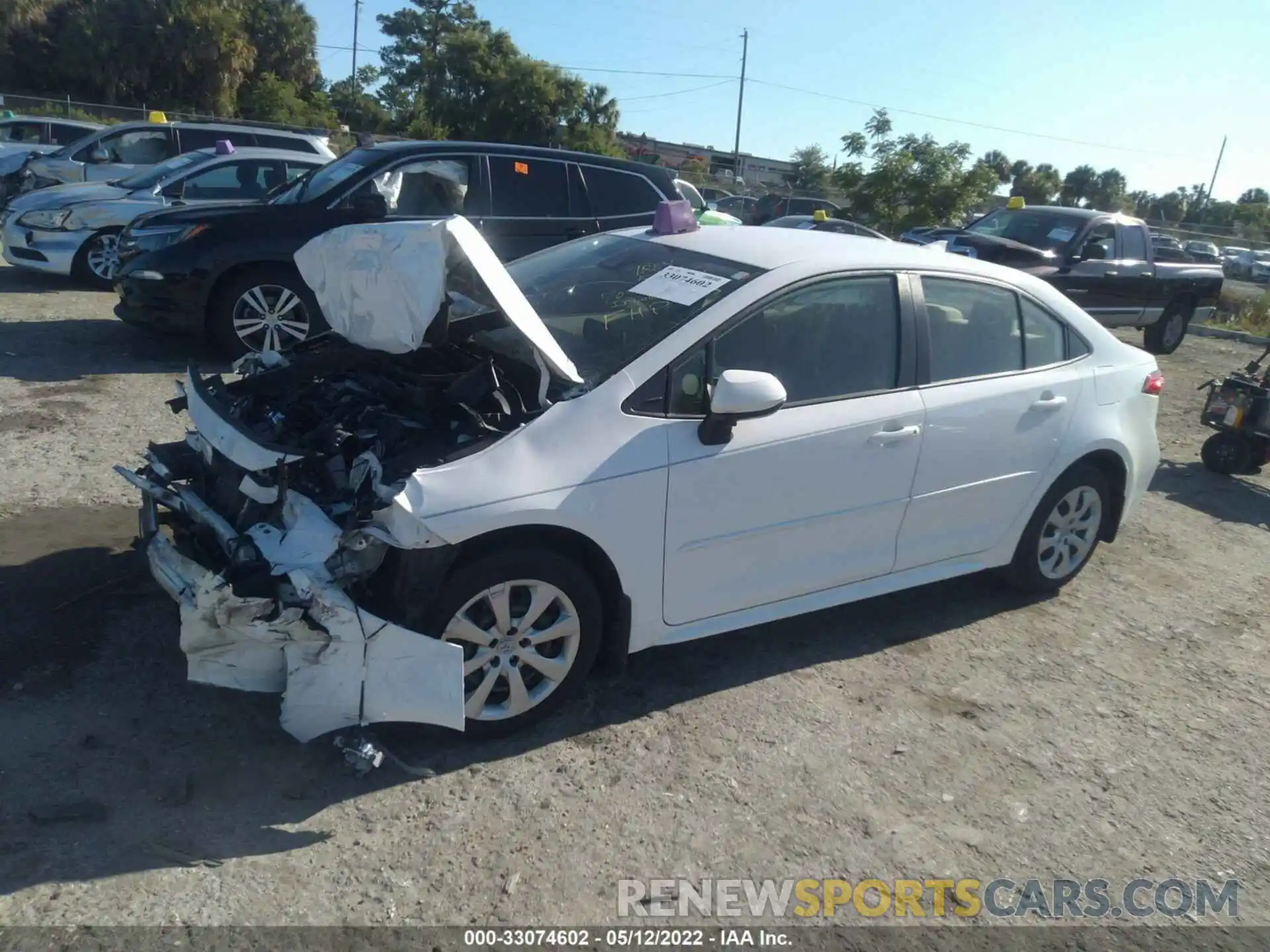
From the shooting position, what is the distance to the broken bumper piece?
3164mm

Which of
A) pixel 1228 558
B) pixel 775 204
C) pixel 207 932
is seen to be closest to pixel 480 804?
pixel 207 932

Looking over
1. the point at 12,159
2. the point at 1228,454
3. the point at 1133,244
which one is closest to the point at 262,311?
the point at 1228,454

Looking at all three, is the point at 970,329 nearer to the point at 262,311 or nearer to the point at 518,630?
the point at 518,630

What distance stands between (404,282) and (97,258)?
30.1 feet

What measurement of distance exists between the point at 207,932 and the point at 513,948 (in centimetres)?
82

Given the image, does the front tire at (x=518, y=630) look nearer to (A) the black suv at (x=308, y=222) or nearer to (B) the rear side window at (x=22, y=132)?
(A) the black suv at (x=308, y=222)

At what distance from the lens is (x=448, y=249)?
3660 millimetres

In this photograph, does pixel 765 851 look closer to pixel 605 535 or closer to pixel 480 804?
pixel 480 804

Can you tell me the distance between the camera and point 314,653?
3.21 m

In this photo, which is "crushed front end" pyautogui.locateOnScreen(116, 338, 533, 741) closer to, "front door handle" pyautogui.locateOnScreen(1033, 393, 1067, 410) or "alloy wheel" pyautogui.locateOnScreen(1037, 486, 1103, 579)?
"front door handle" pyautogui.locateOnScreen(1033, 393, 1067, 410)

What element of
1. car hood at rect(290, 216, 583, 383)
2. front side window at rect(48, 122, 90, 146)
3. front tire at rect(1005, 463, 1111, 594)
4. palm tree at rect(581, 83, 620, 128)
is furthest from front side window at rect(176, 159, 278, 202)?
palm tree at rect(581, 83, 620, 128)

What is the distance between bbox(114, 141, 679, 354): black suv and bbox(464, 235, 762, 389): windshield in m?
3.58

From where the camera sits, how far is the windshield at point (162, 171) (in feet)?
37.2

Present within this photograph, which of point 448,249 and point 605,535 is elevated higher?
point 448,249
